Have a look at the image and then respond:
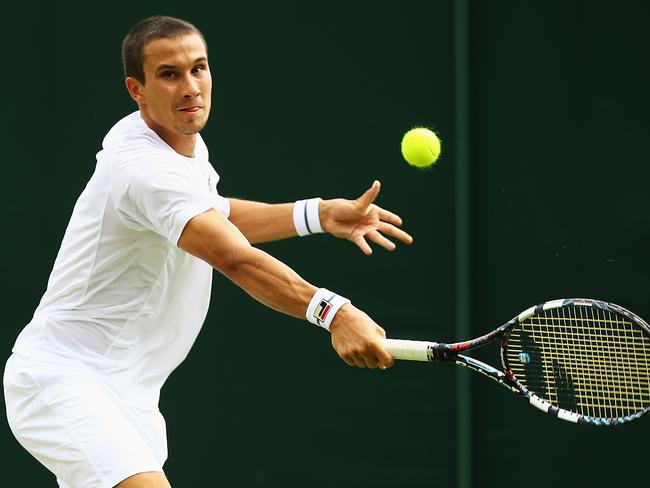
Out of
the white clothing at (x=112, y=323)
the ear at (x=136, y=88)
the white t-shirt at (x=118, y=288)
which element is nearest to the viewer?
the white clothing at (x=112, y=323)

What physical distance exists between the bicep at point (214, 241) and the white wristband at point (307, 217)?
81 cm

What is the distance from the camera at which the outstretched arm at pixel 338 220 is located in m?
4.06

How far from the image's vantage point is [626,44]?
15.4ft

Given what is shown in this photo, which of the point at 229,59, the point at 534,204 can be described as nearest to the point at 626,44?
the point at 534,204

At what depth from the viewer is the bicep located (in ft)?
11.5

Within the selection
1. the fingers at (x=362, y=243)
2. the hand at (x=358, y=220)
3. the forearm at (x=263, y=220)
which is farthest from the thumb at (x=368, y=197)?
the forearm at (x=263, y=220)

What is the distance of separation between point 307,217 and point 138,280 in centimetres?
71

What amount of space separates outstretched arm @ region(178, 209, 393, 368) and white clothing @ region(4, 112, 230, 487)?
129 mm

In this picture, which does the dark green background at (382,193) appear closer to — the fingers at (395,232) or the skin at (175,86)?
the fingers at (395,232)

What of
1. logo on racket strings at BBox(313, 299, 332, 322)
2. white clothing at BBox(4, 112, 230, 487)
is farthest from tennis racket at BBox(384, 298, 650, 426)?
white clothing at BBox(4, 112, 230, 487)

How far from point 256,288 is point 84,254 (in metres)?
0.76

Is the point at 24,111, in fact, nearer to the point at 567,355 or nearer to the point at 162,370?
the point at 162,370

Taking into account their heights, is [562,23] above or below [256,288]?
above

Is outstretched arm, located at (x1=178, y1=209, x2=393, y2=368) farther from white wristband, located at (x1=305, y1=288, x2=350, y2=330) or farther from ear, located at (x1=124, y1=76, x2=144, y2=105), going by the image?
ear, located at (x1=124, y1=76, x2=144, y2=105)
